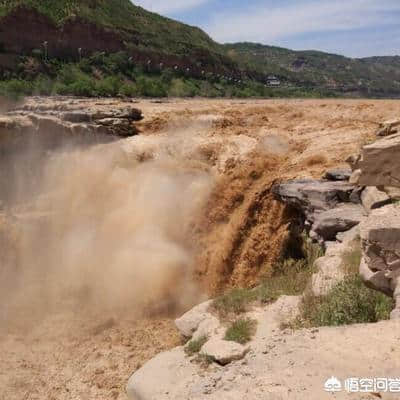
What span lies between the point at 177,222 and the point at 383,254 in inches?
316

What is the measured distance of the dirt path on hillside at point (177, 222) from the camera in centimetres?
1048

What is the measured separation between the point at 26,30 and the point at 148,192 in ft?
116

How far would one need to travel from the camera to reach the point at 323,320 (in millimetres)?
6484

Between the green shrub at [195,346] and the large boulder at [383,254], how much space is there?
8.16ft

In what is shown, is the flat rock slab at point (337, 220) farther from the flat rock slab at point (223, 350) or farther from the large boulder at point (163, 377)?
the flat rock slab at point (223, 350)

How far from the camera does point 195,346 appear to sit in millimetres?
7703

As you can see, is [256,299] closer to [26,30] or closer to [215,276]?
[215,276]

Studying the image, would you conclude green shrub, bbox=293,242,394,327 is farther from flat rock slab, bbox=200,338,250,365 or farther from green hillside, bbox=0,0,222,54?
green hillside, bbox=0,0,222,54

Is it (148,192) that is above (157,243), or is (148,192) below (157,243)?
above

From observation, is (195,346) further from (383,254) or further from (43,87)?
(43,87)

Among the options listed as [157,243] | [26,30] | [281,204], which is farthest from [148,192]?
[26,30]

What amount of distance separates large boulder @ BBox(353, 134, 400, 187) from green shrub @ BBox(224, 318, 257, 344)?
3463mm

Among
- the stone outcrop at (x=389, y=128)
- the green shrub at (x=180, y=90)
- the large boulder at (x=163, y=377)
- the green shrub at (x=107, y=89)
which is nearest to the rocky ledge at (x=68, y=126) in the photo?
the stone outcrop at (x=389, y=128)

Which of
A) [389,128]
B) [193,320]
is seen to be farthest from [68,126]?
[193,320]
